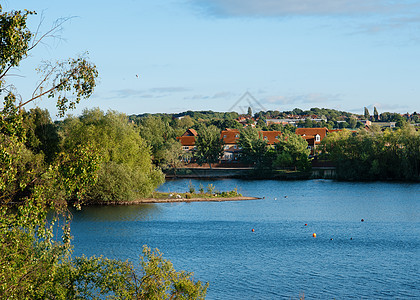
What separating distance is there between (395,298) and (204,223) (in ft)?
69.6

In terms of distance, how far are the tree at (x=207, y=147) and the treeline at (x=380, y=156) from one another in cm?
2261

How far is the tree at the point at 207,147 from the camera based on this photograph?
308ft

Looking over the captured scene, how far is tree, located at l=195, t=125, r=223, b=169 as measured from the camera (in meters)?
93.8

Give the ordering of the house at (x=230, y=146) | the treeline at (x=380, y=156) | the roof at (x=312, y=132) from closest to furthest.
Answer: the treeline at (x=380, y=156) → the house at (x=230, y=146) → the roof at (x=312, y=132)

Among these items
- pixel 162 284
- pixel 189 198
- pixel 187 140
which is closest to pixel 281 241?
pixel 189 198

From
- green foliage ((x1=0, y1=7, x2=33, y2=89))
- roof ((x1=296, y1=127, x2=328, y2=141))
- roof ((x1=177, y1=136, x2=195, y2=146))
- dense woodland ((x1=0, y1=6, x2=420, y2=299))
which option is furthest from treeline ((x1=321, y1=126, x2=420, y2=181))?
green foliage ((x1=0, y1=7, x2=33, y2=89))

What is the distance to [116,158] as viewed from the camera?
172 ft

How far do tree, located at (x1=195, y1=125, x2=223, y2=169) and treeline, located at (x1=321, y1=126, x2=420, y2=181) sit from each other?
2261cm

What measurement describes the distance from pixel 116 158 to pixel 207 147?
138 feet

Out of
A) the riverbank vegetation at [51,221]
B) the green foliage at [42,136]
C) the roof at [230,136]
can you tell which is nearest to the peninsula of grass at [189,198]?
the green foliage at [42,136]

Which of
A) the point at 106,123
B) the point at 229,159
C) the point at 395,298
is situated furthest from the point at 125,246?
the point at 229,159

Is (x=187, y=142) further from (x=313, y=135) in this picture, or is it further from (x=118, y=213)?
(x=118, y=213)

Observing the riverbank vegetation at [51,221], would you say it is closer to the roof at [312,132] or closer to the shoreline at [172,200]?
the shoreline at [172,200]

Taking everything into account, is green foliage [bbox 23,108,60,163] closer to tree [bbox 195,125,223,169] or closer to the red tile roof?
tree [bbox 195,125,223,169]
